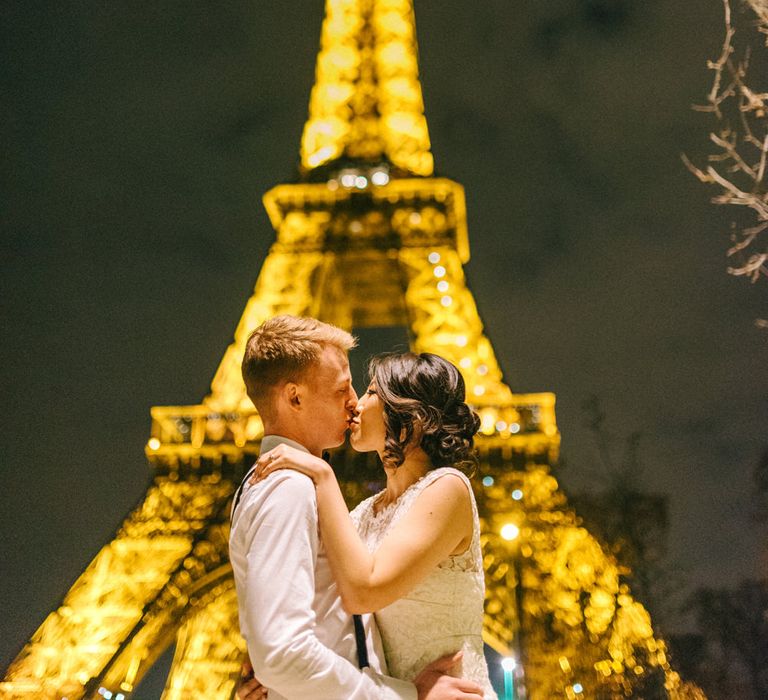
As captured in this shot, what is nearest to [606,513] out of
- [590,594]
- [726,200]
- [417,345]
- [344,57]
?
[590,594]

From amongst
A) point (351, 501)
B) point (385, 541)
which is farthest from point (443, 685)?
point (351, 501)

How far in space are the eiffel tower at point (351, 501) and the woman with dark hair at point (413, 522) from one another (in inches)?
245

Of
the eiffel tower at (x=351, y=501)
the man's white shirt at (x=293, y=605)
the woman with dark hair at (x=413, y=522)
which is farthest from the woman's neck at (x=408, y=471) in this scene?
the eiffel tower at (x=351, y=501)

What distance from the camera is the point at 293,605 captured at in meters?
1.34

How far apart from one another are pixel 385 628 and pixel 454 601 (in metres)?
0.17

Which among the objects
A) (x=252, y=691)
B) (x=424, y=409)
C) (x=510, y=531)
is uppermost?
(x=510, y=531)

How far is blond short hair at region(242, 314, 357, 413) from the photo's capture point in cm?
166

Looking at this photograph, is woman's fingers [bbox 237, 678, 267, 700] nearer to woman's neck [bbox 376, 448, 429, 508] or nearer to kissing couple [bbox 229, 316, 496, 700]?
kissing couple [bbox 229, 316, 496, 700]

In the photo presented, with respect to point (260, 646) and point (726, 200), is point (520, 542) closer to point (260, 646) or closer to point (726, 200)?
point (726, 200)

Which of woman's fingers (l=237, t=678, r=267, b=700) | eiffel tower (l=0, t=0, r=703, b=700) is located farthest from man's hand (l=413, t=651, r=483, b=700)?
eiffel tower (l=0, t=0, r=703, b=700)

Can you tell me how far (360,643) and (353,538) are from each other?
21cm

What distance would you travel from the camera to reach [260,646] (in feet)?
4.41

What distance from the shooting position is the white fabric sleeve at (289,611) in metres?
1.33

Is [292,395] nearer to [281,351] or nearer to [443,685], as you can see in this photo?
[281,351]
